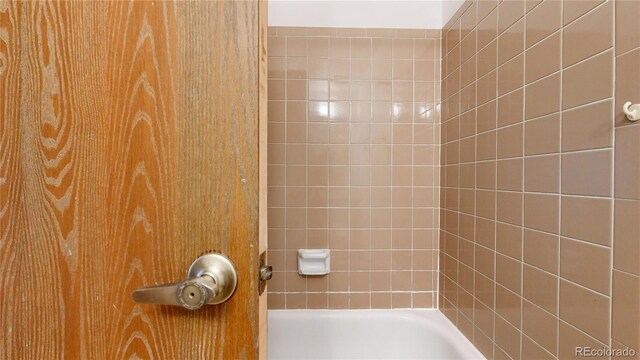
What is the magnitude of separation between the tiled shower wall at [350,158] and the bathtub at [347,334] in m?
0.06

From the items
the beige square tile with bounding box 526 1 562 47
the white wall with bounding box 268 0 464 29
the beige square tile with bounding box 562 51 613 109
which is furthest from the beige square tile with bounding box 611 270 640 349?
the white wall with bounding box 268 0 464 29

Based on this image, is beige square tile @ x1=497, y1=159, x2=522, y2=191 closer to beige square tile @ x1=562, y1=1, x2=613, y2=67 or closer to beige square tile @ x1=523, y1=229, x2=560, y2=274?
beige square tile @ x1=523, y1=229, x2=560, y2=274

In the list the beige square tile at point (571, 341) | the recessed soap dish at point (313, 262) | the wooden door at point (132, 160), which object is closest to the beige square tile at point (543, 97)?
the beige square tile at point (571, 341)

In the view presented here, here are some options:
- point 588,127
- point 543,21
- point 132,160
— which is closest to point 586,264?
point 588,127

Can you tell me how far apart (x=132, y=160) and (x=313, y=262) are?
1.11 m

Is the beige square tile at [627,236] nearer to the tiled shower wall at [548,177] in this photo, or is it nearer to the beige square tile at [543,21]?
the tiled shower wall at [548,177]

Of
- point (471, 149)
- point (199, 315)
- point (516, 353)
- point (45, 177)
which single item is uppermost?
point (471, 149)

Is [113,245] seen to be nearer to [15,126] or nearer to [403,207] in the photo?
[15,126]

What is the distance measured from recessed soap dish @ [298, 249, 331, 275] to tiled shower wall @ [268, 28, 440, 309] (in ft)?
0.16

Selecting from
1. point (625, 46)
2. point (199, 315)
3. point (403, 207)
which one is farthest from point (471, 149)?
point (199, 315)

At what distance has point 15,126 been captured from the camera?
424mm

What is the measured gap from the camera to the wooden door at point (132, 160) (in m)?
0.42

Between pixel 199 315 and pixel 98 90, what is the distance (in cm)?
35

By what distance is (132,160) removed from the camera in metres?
0.43
